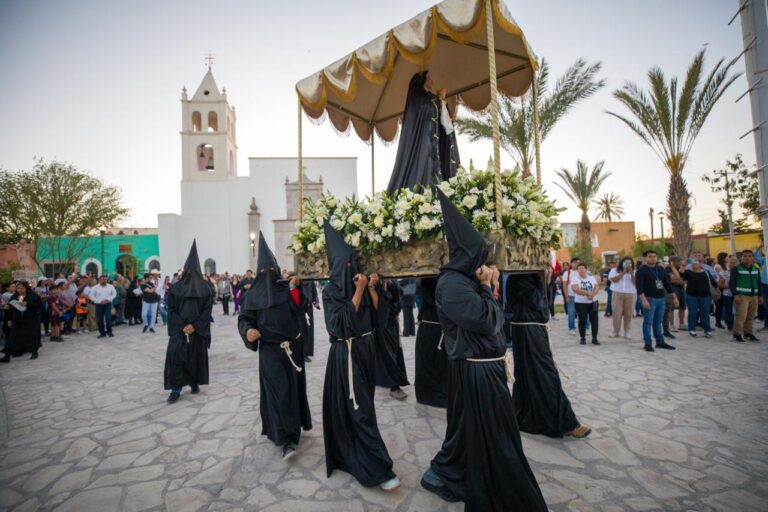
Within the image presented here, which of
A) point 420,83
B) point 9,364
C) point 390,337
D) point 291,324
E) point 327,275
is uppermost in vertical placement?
point 420,83

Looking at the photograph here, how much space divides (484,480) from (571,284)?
23.0 ft

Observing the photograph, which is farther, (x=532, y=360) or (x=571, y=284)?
(x=571, y=284)

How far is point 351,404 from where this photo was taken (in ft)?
12.1

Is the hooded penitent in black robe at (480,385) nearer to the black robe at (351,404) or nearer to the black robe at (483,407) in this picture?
the black robe at (483,407)

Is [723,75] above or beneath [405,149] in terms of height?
above

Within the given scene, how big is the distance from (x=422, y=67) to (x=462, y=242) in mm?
2996

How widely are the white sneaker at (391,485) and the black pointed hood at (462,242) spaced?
6.63 ft

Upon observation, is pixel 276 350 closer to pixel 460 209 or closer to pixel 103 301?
pixel 460 209

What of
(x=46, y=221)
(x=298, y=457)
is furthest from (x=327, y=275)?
(x=46, y=221)

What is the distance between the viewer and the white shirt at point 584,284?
28.1 feet

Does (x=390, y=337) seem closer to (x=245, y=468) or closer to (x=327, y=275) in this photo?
(x=327, y=275)

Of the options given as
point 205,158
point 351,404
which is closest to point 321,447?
point 351,404

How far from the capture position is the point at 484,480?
2.86 metres

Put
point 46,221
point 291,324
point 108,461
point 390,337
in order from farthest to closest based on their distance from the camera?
point 46,221 < point 390,337 < point 291,324 < point 108,461
